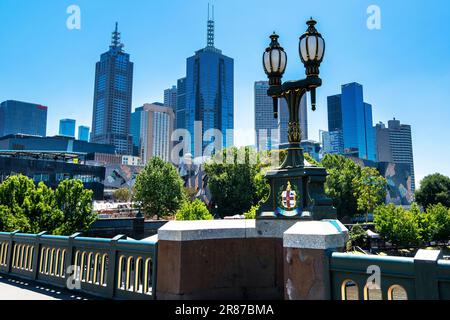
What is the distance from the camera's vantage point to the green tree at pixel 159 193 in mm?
53500

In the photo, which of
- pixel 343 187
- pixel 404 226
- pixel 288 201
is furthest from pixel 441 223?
pixel 288 201

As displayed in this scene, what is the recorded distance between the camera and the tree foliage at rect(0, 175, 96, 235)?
2655cm

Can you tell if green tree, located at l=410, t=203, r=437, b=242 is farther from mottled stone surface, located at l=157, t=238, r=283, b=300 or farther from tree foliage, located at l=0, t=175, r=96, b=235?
mottled stone surface, located at l=157, t=238, r=283, b=300

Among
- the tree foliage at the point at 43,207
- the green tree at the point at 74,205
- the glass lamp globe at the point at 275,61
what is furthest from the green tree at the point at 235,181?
the glass lamp globe at the point at 275,61

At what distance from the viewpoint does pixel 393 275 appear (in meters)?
3.98

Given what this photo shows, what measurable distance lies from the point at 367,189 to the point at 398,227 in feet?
43.2

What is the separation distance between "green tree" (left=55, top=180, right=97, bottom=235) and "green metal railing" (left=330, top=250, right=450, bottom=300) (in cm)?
3148

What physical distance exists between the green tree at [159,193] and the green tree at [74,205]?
62.5ft

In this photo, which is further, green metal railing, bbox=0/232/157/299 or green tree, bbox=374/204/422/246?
green tree, bbox=374/204/422/246

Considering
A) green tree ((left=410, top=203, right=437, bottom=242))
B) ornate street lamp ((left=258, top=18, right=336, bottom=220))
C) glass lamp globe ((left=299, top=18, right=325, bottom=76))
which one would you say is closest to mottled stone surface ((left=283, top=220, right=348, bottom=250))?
ornate street lamp ((left=258, top=18, right=336, bottom=220))

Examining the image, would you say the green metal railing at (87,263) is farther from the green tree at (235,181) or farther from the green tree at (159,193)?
the green tree at (235,181)

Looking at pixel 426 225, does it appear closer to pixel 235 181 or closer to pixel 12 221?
pixel 235 181
